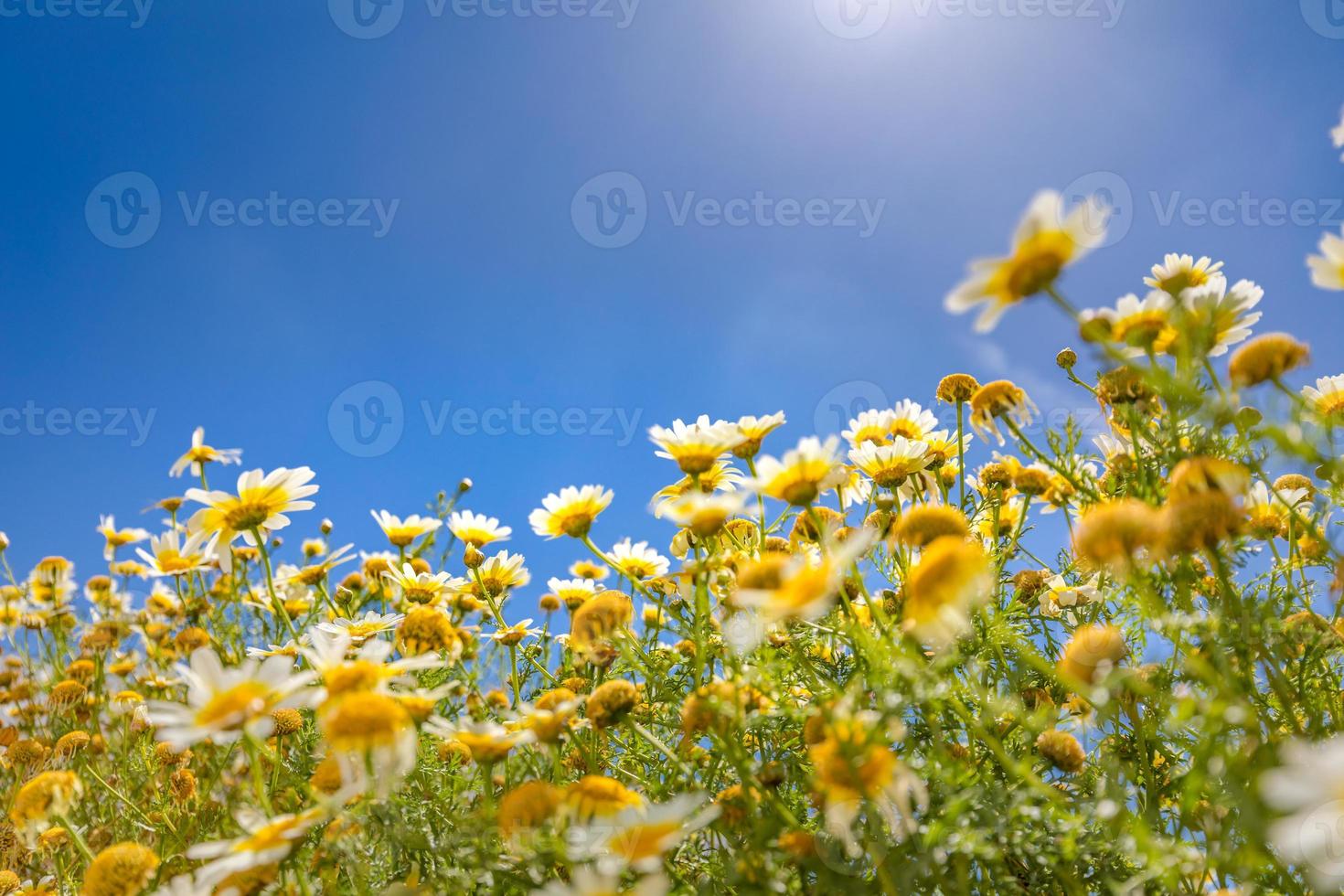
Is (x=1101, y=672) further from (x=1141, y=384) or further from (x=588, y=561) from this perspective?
(x=588, y=561)

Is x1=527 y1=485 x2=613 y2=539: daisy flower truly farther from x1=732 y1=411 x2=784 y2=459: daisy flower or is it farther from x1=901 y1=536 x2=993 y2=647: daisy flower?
x1=901 y1=536 x2=993 y2=647: daisy flower

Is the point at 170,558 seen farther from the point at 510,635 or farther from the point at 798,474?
the point at 798,474

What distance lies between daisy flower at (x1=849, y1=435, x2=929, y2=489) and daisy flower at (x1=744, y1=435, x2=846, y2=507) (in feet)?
1.65

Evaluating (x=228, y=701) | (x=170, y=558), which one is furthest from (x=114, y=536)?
(x=228, y=701)

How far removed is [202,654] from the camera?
1.14 m

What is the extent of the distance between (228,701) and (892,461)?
1375 mm

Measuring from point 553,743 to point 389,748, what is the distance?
0.86 ft

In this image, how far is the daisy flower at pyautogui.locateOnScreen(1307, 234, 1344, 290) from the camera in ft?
3.51

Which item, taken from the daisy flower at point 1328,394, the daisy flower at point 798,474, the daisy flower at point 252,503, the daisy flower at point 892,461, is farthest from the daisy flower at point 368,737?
the daisy flower at point 1328,394

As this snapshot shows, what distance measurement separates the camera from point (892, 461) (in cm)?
183

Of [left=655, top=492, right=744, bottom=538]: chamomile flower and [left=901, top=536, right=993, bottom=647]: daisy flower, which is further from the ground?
[left=655, top=492, right=744, bottom=538]: chamomile flower

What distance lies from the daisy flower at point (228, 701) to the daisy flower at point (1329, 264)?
4.83 feet

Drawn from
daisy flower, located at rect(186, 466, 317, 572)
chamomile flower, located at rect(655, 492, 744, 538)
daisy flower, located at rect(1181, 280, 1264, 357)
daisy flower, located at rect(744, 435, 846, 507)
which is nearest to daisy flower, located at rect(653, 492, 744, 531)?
chamomile flower, located at rect(655, 492, 744, 538)

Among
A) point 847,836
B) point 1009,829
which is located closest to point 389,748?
point 847,836
